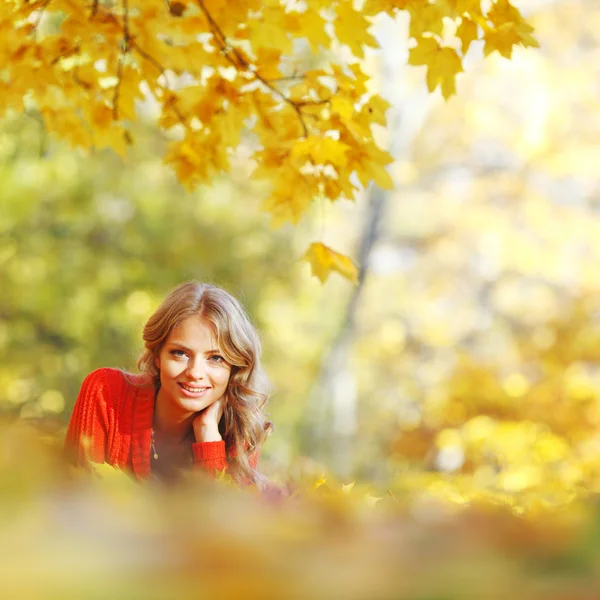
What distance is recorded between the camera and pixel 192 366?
151cm

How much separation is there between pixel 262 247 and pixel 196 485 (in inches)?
171

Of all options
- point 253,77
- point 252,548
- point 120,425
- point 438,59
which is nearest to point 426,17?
point 438,59

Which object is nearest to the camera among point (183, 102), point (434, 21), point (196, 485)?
point (196, 485)

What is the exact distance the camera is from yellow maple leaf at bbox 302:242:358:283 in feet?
5.23

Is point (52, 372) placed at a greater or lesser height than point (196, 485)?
greater

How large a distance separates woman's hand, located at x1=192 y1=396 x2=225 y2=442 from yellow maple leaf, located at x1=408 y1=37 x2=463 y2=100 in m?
0.78

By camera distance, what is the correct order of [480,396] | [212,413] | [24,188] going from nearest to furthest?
[212,413] → [24,188] → [480,396]

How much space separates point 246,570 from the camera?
303mm

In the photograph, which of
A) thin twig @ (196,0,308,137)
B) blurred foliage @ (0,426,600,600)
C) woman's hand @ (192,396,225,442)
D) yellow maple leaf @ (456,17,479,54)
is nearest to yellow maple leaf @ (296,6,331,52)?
thin twig @ (196,0,308,137)

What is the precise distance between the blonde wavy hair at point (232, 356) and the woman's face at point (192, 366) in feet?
0.06

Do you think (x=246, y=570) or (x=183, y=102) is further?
(x=183, y=102)

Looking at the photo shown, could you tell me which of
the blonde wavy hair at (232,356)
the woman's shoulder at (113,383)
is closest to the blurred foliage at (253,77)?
the blonde wavy hair at (232,356)

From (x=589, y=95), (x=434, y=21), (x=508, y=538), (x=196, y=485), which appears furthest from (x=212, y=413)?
(x=589, y=95)

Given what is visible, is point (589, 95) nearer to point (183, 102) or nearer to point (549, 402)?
point (549, 402)
